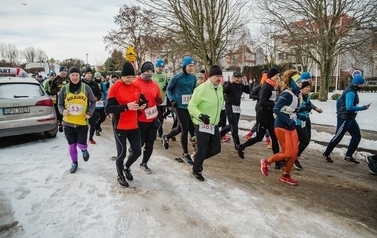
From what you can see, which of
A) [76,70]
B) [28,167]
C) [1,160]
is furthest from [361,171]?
[1,160]

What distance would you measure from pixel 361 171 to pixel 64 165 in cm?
577

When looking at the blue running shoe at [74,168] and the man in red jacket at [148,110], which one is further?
the blue running shoe at [74,168]

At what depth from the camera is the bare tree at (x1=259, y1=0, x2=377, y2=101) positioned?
16500mm

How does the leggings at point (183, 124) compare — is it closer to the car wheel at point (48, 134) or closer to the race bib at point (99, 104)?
the race bib at point (99, 104)

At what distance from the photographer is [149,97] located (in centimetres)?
514

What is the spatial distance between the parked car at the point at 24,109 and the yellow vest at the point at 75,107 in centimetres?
276

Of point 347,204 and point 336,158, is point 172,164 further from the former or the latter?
point 336,158

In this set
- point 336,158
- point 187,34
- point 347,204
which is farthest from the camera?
point 187,34

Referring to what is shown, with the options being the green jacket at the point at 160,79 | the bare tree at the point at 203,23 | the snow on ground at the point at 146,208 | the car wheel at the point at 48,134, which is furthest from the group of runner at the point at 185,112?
the bare tree at the point at 203,23

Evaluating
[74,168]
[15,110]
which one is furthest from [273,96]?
[15,110]

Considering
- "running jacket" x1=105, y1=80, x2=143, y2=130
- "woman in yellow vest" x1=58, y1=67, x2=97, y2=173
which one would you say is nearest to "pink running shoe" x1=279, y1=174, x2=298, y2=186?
"running jacket" x1=105, y1=80, x2=143, y2=130

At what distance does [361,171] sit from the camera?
553 centimetres

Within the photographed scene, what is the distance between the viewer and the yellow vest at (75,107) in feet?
17.1

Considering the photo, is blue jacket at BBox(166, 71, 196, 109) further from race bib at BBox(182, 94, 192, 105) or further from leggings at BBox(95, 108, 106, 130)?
leggings at BBox(95, 108, 106, 130)
